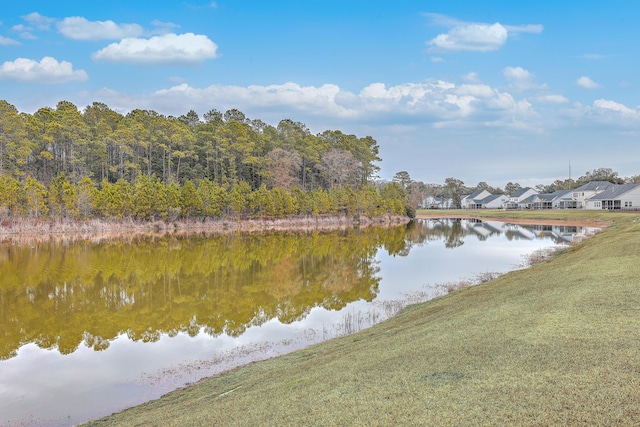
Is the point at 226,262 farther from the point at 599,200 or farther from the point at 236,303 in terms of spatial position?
the point at 599,200

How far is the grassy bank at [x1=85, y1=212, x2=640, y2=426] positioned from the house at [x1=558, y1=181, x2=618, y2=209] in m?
110

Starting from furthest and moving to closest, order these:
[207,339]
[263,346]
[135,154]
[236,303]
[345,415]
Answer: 1. [135,154]
2. [236,303]
3. [207,339]
4. [263,346]
5. [345,415]

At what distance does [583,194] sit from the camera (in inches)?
4237

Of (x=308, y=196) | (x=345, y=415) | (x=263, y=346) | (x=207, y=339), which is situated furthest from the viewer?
(x=308, y=196)

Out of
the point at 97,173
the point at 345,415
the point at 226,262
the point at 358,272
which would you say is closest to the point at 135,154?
the point at 97,173

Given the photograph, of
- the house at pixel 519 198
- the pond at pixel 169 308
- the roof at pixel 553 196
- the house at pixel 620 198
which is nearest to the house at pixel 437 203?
the house at pixel 519 198

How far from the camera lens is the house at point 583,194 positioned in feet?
347

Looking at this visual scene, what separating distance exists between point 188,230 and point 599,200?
84982 mm

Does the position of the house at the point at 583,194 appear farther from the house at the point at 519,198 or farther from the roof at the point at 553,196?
the house at the point at 519,198

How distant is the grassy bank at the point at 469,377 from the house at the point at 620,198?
8923 centimetres

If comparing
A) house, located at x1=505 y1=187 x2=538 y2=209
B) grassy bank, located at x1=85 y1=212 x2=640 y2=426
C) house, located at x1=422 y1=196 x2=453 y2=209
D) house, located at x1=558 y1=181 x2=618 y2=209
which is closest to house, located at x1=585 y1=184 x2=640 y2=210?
house, located at x1=558 y1=181 x2=618 y2=209

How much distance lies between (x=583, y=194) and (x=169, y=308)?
112 metres

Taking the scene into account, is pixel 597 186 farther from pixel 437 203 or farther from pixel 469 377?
pixel 469 377

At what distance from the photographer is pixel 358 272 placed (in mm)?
28109
